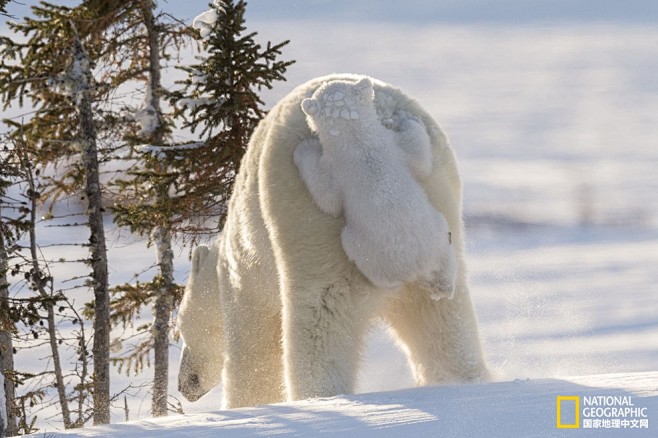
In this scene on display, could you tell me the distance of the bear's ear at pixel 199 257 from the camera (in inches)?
353

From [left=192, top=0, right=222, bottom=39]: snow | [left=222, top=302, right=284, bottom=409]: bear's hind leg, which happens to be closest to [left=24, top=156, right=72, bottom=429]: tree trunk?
[left=192, top=0, right=222, bottom=39]: snow

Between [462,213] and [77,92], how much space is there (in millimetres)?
7902

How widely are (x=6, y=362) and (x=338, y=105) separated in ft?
30.1

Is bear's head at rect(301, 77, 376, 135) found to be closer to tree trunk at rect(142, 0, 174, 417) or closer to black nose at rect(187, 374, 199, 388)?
black nose at rect(187, 374, 199, 388)

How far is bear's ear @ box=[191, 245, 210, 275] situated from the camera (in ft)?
29.4

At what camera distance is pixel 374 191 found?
5.57 m

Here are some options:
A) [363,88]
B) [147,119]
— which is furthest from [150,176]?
[363,88]

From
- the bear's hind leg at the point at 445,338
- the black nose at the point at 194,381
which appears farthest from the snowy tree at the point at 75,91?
the bear's hind leg at the point at 445,338

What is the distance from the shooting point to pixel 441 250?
18.7 ft

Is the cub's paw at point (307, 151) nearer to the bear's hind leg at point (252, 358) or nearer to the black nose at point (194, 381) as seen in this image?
the bear's hind leg at point (252, 358)

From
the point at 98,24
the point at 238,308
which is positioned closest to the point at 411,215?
the point at 238,308

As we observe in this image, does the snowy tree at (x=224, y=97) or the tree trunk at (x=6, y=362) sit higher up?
the snowy tree at (x=224, y=97)

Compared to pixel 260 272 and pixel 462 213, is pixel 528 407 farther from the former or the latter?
pixel 260 272

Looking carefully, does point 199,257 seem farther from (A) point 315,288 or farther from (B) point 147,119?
(B) point 147,119
